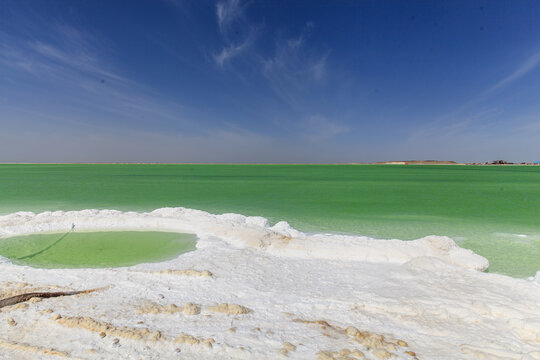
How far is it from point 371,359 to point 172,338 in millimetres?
2095

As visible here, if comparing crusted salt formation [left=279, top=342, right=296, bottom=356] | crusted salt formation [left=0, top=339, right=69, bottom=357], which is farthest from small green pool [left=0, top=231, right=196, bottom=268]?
crusted salt formation [left=279, top=342, right=296, bottom=356]

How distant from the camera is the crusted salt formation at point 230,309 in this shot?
391 centimetres

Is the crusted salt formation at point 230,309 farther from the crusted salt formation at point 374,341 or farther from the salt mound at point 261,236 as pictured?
the salt mound at point 261,236

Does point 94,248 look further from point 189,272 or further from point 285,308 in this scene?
point 285,308

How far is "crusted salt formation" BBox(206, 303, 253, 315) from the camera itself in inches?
154

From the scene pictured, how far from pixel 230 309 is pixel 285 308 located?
0.75 metres

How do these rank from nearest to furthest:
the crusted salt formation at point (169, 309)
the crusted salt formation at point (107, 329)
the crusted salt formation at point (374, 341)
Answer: the crusted salt formation at point (374, 341) → the crusted salt formation at point (107, 329) → the crusted salt formation at point (169, 309)

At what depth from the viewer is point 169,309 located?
12.9 feet

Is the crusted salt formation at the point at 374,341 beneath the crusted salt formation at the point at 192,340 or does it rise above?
above

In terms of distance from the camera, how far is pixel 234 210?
1400 centimetres

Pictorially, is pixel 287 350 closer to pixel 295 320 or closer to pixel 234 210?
pixel 295 320

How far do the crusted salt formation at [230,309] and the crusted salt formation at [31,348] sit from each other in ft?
5.42

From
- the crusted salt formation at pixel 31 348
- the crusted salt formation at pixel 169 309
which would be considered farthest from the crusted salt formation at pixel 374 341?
the crusted salt formation at pixel 31 348

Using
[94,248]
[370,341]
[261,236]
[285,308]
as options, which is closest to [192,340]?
[285,308]
